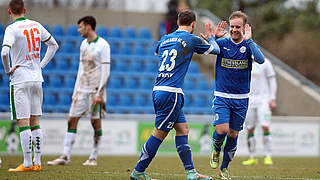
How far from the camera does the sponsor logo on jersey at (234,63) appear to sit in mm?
7801

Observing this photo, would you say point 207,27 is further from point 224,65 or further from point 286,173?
point 286,173

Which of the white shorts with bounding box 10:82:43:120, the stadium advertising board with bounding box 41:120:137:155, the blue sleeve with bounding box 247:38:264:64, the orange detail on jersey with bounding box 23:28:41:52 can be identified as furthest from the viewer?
the stadium advertising board with bounding box 41:120:137:155

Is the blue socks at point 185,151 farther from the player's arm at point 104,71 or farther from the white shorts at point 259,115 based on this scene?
the white shorts at point 259,115

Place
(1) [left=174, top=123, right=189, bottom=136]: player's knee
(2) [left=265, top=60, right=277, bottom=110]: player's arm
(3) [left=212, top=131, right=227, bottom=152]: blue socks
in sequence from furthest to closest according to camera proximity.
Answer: (2) [left=265, top=60, right=277, bottom=110]: player's arm → (3) [left=212, top=131, right=227, bottom=152]: blue socks → (1) [left=174, top=123, right=189, bottom=136]: player's knee

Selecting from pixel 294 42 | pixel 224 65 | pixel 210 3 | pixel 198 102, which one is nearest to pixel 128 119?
pixel 198 102

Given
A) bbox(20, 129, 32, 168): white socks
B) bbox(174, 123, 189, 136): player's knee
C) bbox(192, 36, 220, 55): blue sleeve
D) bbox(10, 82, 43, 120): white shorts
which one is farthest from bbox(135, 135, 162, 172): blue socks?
bbox(10, 82, 43, 120): white shorts

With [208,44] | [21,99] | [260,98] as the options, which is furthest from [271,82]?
[21,99]

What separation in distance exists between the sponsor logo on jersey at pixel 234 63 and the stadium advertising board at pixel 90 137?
7.92m

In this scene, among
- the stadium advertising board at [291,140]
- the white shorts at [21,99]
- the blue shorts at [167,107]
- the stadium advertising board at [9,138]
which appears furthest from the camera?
the stadium advertising board at [291,140]

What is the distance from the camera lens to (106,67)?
33.9 ft

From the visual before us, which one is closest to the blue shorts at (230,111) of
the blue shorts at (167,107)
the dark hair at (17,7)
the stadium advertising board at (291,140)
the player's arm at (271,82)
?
the blue shorts at (167,107)

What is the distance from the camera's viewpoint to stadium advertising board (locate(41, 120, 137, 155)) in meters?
14.8

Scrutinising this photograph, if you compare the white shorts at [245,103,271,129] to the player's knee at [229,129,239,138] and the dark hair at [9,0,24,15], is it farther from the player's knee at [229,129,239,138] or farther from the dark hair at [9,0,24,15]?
the dark hair at [9,0,24,15]

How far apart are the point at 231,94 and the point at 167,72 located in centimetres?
122
